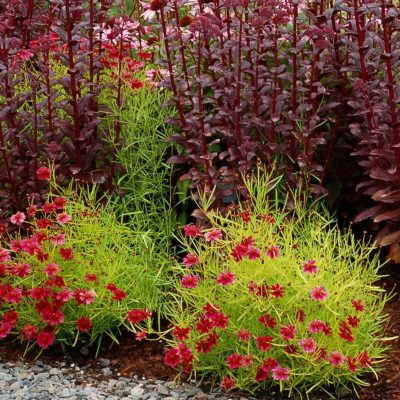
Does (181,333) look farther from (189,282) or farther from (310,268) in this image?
(310,268)

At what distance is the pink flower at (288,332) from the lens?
3.18 meters

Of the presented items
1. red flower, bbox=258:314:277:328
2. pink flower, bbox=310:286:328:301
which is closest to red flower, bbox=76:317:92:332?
red flower, bbox=258:314:277:328

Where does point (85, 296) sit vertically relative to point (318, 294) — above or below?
below

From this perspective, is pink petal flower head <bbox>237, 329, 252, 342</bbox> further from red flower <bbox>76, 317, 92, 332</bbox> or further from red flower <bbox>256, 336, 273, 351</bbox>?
red flower <bbox>76, 317, 92, 332</bbox>

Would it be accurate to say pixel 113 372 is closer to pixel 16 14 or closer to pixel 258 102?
pixel 258 102

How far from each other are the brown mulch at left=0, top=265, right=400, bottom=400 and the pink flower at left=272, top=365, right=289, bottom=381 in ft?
1.47

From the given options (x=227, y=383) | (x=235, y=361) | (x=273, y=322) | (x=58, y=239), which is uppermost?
(x=58, y=239)

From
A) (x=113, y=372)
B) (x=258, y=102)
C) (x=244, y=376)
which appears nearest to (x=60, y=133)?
(x=258, y=102)

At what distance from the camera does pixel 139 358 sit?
3814 millimetres

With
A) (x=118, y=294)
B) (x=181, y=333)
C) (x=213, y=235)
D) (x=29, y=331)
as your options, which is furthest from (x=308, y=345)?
(x=29, y=331)

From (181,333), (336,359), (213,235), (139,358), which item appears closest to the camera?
(336,359)

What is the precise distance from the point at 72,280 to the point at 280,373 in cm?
113

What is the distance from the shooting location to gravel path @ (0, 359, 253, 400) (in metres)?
3.45

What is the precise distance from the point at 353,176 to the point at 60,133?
62.9 inches
